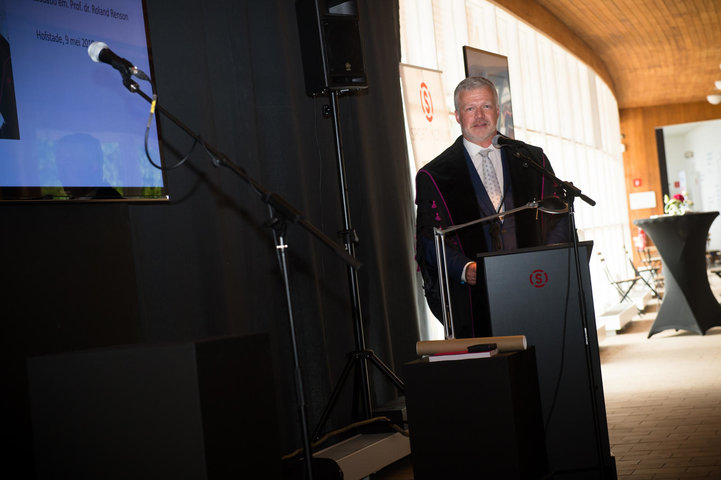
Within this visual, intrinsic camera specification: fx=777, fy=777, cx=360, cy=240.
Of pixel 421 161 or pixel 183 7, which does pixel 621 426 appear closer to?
pixel 421 161

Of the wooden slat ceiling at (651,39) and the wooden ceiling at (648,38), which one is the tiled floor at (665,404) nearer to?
the wooden ceiling at (648,38)

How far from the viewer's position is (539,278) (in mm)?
2820

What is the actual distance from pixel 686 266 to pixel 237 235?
5.41 m

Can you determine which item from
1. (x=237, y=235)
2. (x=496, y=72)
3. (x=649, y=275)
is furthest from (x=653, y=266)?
(x=237, y=235)

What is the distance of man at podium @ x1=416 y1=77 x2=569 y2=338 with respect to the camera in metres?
3.41

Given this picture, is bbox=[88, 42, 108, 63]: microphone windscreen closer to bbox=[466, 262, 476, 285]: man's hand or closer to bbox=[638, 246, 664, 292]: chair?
bbox=[466, 262, 476, 285]: man's hand

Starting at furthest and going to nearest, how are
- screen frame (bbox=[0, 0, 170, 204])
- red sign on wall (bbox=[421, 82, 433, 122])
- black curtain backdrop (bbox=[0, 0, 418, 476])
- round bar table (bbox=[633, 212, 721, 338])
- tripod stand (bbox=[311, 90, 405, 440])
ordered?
Answer: round bar table (bbox=[633, 212, 721, 338]) < red sign on wall (bbox=[421, 82, 433, 122]) < tripod stand (bbox=[311, 90, 405, 440]) < black curtain backdrop (bbox=[0, 0, 418, 476]) < screen frame (bbox=[0, 0, 170, 204])

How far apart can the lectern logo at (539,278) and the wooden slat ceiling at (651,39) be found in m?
7.99

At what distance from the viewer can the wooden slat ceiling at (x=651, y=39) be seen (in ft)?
35.5

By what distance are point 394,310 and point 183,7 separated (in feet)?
7.11

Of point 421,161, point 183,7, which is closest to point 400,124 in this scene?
point 421,161

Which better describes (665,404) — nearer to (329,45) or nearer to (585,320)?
(585,320)

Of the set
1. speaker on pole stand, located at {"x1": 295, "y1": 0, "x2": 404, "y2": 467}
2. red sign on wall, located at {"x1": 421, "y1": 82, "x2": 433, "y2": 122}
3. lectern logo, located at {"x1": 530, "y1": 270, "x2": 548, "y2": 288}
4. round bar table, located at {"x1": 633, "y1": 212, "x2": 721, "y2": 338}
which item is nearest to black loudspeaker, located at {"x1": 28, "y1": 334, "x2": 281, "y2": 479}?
lectern logo, located at {"x1": 530, "y1": 270, "x2": 548, "y2": 288}

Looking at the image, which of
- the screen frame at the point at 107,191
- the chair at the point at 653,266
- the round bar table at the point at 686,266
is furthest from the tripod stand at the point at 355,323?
the chair at the point at 653,266
